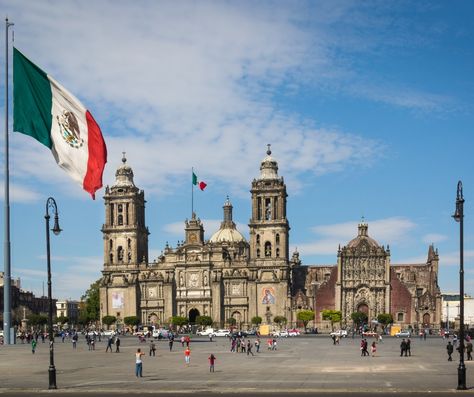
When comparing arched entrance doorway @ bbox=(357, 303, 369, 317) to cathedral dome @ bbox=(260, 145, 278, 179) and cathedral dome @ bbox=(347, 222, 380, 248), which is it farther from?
cathedral dome @ bbox=(260, 145, 278, 179)

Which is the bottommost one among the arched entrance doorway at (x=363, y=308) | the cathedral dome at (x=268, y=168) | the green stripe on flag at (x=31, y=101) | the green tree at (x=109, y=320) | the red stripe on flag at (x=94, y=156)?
the green tree at (x=109, y=320)

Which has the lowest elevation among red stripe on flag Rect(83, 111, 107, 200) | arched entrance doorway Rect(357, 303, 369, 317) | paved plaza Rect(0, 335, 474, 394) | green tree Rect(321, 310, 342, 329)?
green tree Rect(321, 310, 342, 329)

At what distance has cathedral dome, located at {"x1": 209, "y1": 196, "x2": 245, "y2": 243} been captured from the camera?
544 ft

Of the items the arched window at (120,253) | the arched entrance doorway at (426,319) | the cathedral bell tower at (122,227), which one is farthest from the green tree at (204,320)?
the arched entrance doorway at (426,319)

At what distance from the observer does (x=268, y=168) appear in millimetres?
143250

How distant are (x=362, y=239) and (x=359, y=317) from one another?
1350cm

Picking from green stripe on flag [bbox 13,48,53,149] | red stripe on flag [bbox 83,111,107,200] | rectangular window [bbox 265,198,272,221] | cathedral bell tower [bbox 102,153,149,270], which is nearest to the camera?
red stripe on flag [bbox 83,111,107,200]

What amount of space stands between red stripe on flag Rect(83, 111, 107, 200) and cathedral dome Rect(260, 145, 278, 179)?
110706 millimetres

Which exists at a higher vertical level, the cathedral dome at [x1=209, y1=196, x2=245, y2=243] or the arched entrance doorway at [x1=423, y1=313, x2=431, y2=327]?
the cathedral dome at [x1=209, y1=196, x2=245, y2=243]

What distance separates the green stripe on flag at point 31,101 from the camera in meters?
31.8

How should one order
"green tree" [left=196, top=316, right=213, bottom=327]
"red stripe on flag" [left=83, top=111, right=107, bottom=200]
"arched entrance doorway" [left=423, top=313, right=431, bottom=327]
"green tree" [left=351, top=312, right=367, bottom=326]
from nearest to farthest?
1. "red stripe on flag" [left=83, top=111, right=107, bottom=200]
2. "green tree" [left=351, top=312, right=367, bottom=326]
3. "green tree" [left=196, top=316, right=213, bottom=327]
4. "arched entrance doorway" [left=423, top=313, right=431, bottom=327]

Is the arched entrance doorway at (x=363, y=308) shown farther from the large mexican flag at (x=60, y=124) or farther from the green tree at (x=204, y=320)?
the large mexican flag at (x=60, y=124)

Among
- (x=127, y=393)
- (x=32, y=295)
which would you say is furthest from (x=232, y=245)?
(x=127, y=393)

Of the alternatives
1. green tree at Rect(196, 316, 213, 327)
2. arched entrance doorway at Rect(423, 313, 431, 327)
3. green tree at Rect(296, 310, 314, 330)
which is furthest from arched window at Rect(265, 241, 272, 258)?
arched entrance doorway at Rect(423, 313, 431, 327)
